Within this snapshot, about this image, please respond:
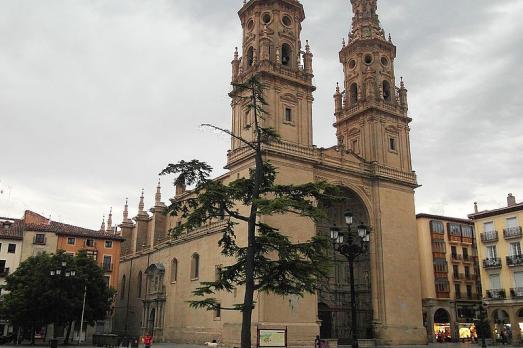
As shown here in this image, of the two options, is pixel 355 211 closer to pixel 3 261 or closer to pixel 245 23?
pixel 245 23

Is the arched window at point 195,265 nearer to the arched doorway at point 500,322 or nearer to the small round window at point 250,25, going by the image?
the small round window at point 250,25

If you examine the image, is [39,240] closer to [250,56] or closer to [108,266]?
[108,266]

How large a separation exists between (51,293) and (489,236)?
34.9 m

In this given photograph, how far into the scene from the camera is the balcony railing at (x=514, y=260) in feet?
138

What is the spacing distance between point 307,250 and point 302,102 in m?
23.6

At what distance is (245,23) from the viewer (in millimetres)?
43375

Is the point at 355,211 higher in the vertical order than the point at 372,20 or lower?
lower

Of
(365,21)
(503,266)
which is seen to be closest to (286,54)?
(365,21)

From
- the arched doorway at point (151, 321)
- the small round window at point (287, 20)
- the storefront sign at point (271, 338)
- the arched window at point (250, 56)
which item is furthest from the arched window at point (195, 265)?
the storefront sign at point (271, 338)

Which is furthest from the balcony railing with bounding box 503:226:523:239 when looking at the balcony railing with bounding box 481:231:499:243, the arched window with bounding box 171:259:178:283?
the arched window with bounding box 171:259:178:283

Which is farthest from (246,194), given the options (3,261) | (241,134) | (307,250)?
(3,261)

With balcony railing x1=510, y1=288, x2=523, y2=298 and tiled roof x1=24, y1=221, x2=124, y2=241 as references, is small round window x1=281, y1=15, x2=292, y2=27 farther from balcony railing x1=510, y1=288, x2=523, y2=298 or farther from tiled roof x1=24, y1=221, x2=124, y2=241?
balcony railing x1=510, y1=288, x2=523, y2=298

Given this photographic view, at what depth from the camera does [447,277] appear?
5494cm

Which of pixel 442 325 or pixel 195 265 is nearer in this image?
pixel 195 265
